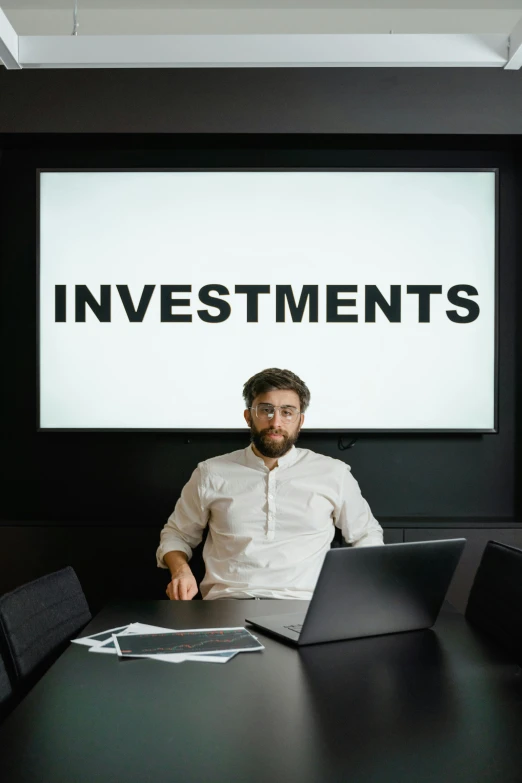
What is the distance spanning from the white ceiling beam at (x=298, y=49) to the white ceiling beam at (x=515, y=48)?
20mm

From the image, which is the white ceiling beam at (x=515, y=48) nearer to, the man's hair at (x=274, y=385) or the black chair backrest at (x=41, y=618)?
the man's hair at (x=274, y=385)

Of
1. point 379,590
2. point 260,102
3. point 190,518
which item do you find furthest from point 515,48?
point 190,518

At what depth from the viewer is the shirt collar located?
303 centimetres

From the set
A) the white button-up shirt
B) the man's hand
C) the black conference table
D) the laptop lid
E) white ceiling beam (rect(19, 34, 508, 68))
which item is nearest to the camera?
the black conference table

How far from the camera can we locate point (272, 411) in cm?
301

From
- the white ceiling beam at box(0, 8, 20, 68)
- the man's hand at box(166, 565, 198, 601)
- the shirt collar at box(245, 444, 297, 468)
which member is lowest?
the man's hand at box(166, 565, 198, 601)

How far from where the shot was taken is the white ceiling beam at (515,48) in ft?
6.46

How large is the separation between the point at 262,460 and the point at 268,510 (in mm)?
229

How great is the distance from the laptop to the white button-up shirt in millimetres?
791

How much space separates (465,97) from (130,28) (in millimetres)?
1762

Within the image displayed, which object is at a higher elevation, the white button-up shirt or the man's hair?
the man's hair

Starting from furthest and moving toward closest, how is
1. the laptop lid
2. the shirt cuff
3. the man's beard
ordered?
the man's beard < the shirt cuff < the laptop lid

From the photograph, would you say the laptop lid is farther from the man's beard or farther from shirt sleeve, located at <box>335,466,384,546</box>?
the man's beard

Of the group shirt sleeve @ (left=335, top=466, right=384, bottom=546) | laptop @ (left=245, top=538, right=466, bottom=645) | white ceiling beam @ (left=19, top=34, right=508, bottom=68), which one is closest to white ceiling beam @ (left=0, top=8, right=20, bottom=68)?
white ceiling beam @ (left=19, top=34, right=508, bottom=68)
